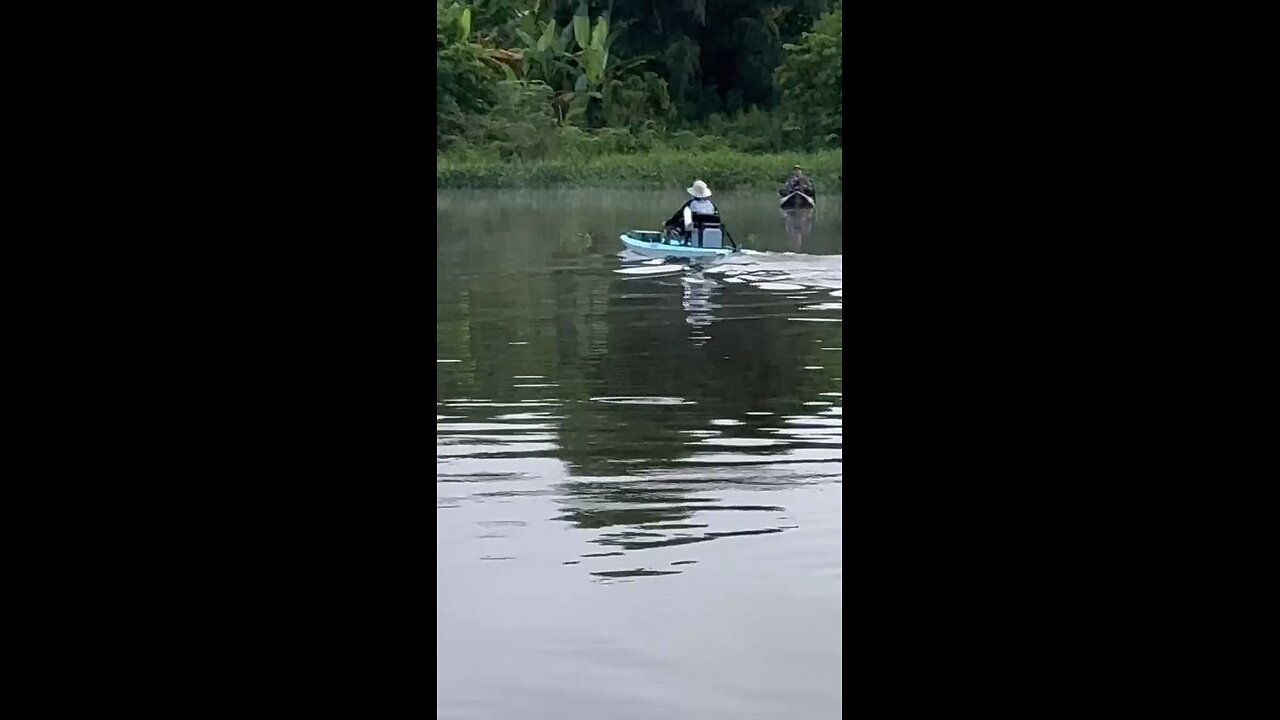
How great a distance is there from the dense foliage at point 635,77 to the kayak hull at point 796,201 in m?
3.46

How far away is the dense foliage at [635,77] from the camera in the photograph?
22.9m

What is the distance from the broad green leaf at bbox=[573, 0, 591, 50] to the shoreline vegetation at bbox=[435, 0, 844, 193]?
0.02 metres

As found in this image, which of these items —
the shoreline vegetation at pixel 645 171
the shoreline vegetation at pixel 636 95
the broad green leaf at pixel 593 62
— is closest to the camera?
the shoreline vegetation at pixel 636 95

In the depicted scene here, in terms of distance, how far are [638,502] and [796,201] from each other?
14210 millimetres

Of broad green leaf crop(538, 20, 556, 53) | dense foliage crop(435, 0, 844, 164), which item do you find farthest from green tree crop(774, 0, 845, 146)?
broad green leaf crop(538, 20, 556, 53)

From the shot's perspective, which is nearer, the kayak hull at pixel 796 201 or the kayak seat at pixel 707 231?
the kayak seat at pixel 707 231

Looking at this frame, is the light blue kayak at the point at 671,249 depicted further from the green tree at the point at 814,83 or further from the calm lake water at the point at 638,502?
the green tree at the point at 814,83

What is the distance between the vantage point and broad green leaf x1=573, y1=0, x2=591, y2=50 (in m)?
22.8

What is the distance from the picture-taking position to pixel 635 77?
24.0 metres

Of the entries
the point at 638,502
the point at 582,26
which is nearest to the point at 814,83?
the point at 582,26

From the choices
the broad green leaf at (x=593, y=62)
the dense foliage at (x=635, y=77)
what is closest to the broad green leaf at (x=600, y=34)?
the dense foliage at (x=635, y=77)
